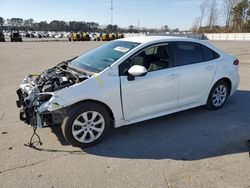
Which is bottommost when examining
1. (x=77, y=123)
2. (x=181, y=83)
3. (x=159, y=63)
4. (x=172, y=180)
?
(x=172, y=180)

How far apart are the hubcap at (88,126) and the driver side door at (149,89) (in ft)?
1.51

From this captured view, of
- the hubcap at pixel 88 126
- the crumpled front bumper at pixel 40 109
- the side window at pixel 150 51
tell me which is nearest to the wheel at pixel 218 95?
the side window at pixel 150 51

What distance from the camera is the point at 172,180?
312 cm

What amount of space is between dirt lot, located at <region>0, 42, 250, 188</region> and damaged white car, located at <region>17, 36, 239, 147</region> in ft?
1.05

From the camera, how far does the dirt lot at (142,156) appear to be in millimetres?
3117

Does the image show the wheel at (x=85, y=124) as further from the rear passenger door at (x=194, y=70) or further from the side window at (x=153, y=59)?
the rear passenger door at (x=194, y=70)

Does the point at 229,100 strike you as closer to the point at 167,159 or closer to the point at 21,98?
the point at 167,159

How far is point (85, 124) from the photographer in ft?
12.8

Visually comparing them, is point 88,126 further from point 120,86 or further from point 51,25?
point 51,25

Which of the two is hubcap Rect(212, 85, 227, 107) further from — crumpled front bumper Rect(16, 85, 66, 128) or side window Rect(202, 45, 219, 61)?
crumpled front bumper Rect(16, 85, 66, 128)

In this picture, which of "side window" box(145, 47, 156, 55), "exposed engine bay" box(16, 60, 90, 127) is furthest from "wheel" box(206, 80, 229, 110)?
"exposed engine bay" box(16, 60, 90, 127)

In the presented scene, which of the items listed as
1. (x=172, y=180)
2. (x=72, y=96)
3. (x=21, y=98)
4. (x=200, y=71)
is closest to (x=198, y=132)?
(x=200, y=71)

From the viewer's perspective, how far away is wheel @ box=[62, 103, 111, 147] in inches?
148

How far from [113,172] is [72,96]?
1211 millimetres
